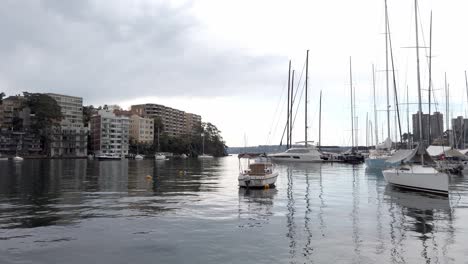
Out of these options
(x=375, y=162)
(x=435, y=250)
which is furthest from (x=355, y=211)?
(x=375, y=162)

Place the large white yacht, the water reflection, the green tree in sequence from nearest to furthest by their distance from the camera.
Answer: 1. the water reflection
2. the large white yacht
3. the green tree

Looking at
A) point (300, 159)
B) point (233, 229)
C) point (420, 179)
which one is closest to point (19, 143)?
point (300, 159)

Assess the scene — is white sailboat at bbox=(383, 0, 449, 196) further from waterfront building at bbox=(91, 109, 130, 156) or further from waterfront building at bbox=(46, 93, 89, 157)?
waterfront building at bbox=(91, 109, 130, 156)

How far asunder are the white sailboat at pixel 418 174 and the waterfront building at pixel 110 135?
16969cm

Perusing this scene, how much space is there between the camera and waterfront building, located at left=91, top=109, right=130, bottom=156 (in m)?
193

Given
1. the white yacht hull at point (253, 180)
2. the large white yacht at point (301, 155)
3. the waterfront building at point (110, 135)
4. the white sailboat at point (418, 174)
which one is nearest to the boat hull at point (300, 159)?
the large white yacht at point (301, 155)

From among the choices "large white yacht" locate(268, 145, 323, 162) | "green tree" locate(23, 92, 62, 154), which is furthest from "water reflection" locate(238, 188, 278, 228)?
"green tree" locate(23, 92, 62, 154)

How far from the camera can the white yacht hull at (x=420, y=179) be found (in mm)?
29017

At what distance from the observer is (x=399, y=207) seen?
78.7 ft

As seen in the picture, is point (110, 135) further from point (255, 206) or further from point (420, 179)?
point (255, 206)

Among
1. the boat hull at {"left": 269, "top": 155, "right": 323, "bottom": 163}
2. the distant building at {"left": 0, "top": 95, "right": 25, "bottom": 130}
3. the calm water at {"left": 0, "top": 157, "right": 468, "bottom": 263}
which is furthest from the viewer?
the distant building at {"left": 0, "top": 95, "right": 25, "bottom": 130}

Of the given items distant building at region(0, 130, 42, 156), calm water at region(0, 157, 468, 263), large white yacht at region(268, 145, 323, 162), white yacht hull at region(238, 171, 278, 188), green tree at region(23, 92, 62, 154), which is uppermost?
green tree at region(23, 92, 62, 154)

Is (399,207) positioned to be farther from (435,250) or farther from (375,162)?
(375,162)

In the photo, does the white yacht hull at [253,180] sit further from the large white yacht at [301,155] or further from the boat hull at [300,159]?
the large white yacht at [301,155]
